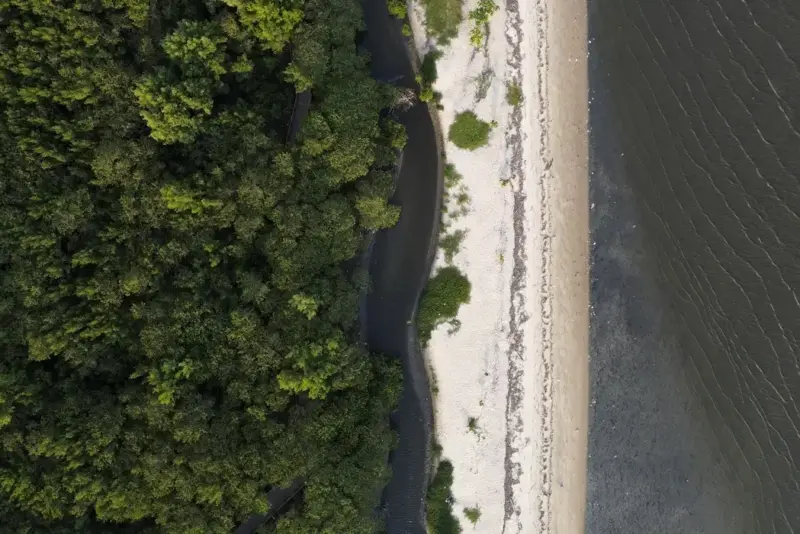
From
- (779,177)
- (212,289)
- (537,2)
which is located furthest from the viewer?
(537,2)

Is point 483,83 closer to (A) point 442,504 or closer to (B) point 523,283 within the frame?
(B) point 523,283

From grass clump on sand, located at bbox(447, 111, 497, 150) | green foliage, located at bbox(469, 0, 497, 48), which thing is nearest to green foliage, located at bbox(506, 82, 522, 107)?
grass clump on sand, located at bbox(447, 111, 497, 150)

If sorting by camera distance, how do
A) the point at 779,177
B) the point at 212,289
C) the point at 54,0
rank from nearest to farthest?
the point at 54,0
the point at 212,289
the point at 779,177

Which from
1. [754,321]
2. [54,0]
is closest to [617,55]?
[754,321]

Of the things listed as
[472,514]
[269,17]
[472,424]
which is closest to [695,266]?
[472,424]

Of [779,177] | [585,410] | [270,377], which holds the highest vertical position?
[779,177]

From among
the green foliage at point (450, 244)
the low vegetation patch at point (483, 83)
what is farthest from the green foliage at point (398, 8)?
the green foliage at point (450, 244)

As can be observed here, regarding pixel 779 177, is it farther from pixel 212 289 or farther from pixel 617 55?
pixel 212 289
